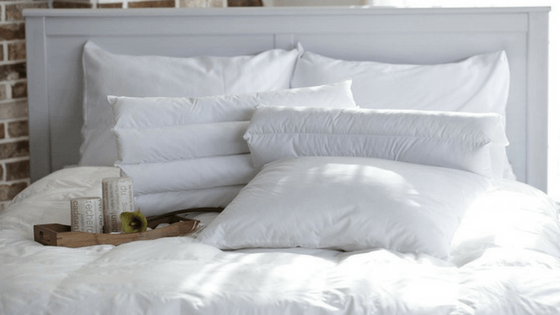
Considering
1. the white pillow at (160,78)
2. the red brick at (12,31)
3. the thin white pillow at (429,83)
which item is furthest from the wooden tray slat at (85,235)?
the red brick at (12,31)

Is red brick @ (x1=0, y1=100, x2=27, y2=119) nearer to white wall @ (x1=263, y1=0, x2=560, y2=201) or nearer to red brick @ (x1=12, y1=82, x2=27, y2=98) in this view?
red brick @ (x1=12, y1=82, x2=27, y2=98)

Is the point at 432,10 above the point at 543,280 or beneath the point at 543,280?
above

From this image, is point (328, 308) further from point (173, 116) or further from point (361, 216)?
point (173, 116)

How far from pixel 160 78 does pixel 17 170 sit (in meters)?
0.84

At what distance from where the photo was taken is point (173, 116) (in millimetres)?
1954

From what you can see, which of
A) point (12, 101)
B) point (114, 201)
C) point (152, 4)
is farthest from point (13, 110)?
point (114, 201)

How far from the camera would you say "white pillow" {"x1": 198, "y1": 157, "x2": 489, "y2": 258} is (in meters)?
1.46

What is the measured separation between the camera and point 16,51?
2.76 meters

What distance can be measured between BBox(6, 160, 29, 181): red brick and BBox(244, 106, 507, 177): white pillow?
53.6 inches

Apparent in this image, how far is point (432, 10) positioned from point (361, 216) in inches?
50.5

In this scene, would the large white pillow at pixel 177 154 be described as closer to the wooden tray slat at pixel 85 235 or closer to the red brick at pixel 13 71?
the wooden tray slat at pixel 85 235

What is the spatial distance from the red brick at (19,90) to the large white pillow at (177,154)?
1.00 m

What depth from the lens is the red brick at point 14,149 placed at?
9.05 feet

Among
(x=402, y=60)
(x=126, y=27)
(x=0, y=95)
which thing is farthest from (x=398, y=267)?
(x=0, y=95)
